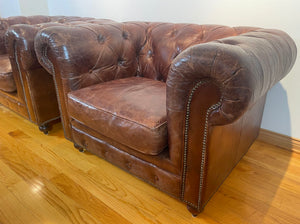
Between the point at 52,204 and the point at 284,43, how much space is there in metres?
1.36

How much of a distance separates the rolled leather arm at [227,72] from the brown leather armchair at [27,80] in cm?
98

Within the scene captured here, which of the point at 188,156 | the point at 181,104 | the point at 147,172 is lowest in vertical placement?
the point at 147,172

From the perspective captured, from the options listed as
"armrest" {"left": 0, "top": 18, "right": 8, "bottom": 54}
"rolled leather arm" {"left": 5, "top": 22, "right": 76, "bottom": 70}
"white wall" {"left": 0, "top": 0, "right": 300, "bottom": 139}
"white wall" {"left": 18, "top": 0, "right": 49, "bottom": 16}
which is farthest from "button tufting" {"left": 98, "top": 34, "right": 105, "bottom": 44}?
"white wall" {"left": 18, "top": 0, "right": 49, "bottom": 16}

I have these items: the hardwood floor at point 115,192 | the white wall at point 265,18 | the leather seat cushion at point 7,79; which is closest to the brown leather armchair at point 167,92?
the hardwood floor at point 115,192

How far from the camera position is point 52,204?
114cm

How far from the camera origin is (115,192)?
3.95 ft

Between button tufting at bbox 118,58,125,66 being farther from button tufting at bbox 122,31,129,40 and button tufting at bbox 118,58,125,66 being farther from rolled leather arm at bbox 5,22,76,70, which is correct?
rolled leather arm at bbox 5,22,76,70

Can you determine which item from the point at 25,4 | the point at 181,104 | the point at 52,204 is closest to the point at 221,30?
the point at 181,104

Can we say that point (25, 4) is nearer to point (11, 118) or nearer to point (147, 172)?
point (11, 118)

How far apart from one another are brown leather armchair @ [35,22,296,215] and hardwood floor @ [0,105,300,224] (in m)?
0.11

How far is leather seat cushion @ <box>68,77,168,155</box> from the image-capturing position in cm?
98

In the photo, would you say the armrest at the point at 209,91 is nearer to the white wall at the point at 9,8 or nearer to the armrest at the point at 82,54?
the armrest at the point at 82,54

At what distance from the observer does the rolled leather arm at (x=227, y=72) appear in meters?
0.69

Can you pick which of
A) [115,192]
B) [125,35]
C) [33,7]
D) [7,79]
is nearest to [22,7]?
[33,7]
